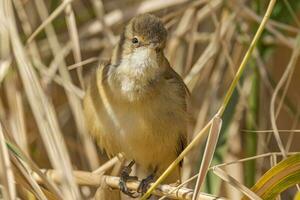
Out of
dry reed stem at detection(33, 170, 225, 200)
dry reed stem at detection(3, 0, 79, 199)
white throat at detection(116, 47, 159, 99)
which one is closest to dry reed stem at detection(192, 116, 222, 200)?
dry reed stem at detection(33, 170, 225, 200)

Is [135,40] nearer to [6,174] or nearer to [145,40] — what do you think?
[145,40]

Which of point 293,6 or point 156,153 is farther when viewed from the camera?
point 293,6

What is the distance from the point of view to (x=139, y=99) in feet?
6.63

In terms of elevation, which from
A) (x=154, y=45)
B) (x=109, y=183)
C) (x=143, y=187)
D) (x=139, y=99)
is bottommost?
(x=143, y=187)

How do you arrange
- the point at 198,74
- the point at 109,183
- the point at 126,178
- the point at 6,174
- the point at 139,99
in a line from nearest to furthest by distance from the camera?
the point at 6,174
the point at 109,183
the point at 139,99
the point at 126,178
the point at 198,74

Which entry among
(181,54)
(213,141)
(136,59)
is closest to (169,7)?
(181,54)

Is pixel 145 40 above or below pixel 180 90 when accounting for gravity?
above

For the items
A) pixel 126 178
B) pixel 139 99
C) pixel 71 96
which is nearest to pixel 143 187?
pixel 126 178

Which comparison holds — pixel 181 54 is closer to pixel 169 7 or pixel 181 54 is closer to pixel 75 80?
pixel 169 7

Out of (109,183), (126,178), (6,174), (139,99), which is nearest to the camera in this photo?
(6,174)

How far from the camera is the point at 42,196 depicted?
142 centimetres

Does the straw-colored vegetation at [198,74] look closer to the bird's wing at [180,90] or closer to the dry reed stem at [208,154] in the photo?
the bird's wing at [180,90]

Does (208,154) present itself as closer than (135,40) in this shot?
Yes

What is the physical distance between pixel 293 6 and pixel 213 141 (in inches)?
43.4
